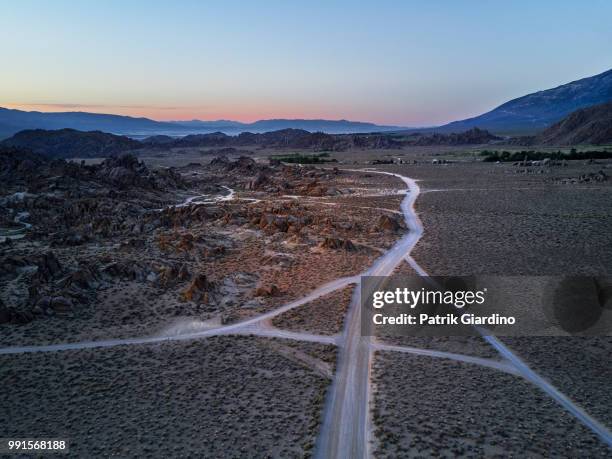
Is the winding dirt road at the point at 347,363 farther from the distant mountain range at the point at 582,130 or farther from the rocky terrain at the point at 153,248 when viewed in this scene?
the distant mountain range at the point at 582,130

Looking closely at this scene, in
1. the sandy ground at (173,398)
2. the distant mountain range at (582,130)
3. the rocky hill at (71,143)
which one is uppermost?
the distant mountain range at (582,130)

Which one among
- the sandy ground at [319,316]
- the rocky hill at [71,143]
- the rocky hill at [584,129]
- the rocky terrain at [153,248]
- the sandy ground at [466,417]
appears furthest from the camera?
the rocky hill at [71,143]

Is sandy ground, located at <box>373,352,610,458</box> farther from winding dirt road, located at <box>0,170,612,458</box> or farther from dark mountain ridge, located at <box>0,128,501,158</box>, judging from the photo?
dark mountain ridge, located at <box>0,128,501,158</box>

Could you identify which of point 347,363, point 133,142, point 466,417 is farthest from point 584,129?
point 133,142

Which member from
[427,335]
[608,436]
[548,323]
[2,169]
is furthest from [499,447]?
[2,169]

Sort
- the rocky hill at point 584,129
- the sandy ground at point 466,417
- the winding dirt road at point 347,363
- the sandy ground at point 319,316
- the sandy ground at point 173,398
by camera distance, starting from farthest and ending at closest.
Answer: the rocky hill at point 584,129, the sandy ground at point 319,316, the winding dirt road at point 347,363, the sandy ground at point 173,398, the sandy ground at point 466,417

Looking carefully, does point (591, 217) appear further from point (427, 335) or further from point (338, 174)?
point (338, 174)

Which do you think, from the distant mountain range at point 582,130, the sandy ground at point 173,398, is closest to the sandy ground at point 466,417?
the sandy ground at point 173,398

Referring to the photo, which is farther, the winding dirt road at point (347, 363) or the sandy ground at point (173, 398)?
the winding dirt road at point (347, 363)

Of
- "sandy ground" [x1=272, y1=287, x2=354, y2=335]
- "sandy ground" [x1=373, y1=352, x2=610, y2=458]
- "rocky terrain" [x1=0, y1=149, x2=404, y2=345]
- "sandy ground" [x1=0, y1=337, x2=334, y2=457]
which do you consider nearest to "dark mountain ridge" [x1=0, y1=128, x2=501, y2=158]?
"rocky terrain" [x1=0, y1=149, x2=404, y2=345]
